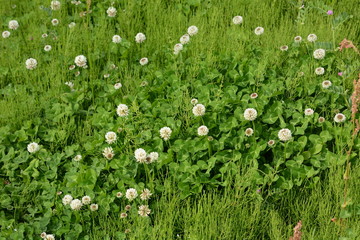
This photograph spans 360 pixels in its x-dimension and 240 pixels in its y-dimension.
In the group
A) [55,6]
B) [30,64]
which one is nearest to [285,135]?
[30,64]

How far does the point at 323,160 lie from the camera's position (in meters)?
3.24

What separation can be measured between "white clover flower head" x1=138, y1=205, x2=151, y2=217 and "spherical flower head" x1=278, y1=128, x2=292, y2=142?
3.16 ft

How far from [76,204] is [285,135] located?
138 centimetres

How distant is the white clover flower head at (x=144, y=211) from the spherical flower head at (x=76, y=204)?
0.38 meters

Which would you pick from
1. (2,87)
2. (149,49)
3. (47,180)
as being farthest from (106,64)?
(47,180)

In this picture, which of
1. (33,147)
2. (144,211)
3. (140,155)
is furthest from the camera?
(33,147)

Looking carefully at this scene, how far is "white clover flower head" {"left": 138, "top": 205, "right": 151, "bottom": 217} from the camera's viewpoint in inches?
119

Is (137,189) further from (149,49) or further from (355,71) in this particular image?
(355,71)

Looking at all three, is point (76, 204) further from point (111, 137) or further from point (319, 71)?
point (319, 71)

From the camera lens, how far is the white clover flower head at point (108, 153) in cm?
328

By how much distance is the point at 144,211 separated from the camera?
9.94 feet

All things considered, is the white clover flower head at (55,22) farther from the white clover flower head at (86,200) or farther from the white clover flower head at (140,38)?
the white clover flower head at (86,200)

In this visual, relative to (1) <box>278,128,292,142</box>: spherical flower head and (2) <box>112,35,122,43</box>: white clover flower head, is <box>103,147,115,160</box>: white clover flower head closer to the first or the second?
(1) <box>278,128,292,142</box>: spherical flower head

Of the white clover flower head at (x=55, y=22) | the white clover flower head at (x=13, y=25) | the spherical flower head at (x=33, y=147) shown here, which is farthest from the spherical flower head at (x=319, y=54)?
the white clover flower head at (x=13, y=25)
